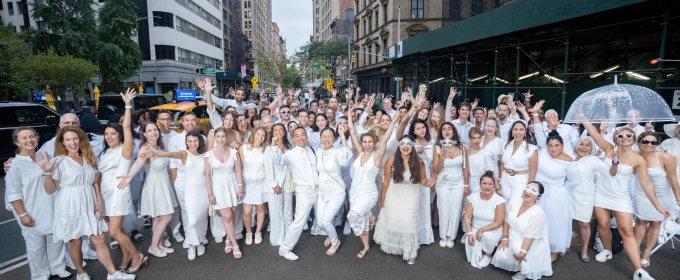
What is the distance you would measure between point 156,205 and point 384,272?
294cm

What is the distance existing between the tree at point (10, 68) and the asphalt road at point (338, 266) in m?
17.4

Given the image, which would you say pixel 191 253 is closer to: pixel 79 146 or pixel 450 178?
pixel 79 146

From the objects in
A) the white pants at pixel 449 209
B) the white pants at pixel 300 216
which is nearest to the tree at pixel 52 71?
the white pants at pixel 300 216

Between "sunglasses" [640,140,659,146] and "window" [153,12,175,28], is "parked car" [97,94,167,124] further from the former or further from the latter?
"window" [153,12,175,28]

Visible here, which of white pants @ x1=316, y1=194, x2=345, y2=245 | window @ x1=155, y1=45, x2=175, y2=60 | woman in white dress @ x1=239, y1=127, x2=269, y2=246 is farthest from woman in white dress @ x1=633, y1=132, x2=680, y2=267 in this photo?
window @ x1=155, y1=45, x2=175, y2=60

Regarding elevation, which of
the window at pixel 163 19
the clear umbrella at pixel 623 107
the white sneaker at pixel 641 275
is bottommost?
the white sneaker at pixel 641 275

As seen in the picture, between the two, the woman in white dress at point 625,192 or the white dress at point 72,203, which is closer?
the white dress at point 72,203

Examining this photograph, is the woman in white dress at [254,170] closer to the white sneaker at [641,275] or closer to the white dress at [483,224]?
the white dress at [483,224]

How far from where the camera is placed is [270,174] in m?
4.82

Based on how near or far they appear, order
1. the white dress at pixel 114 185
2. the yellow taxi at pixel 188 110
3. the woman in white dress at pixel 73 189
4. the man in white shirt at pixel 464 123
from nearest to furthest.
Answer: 1. the woman in white dress at pixel 73 189
2. the white dress at pixel 114 185
3. the man in white shirt at pixel 464 123
4. the yellow taxi at pixel 188 110

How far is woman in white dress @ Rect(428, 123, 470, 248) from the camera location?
475 cm

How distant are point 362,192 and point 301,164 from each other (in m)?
0.88

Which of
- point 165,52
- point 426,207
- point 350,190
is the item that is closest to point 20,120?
point 350,190

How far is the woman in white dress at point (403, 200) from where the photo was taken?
4.30 metres
